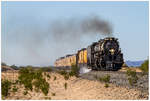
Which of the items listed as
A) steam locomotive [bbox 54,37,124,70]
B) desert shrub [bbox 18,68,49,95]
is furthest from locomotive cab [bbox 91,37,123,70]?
desert shrub [bbox 18,68,49,95]

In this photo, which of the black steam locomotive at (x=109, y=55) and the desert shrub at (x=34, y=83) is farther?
the black steam locomotive at (x=109, y=55)

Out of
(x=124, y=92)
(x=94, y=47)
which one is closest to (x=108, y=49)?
(x=94, y=47)

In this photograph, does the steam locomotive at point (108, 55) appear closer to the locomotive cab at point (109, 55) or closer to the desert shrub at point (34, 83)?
the locomotive cab at point (109, 55)

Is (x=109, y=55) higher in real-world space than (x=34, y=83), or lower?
higher

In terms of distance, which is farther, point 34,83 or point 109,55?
point 109,55

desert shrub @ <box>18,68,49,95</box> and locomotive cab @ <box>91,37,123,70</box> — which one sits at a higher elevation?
locomotive cab @ <box>91,37,123,70</box>

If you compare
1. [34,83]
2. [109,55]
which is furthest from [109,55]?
[34,83]

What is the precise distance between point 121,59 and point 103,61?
204cm

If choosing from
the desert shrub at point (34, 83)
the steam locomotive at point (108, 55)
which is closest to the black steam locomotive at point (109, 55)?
the steam locomotive at point (108, 55)

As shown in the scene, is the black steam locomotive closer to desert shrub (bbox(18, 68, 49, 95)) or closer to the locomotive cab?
the locomotive cab

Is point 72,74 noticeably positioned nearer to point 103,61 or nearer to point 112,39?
point 103,61

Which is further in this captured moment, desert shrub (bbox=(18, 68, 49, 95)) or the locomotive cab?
the locomotive cab

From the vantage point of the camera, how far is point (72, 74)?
33.2 meters

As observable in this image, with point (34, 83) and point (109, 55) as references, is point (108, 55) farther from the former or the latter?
point (34, 83)
